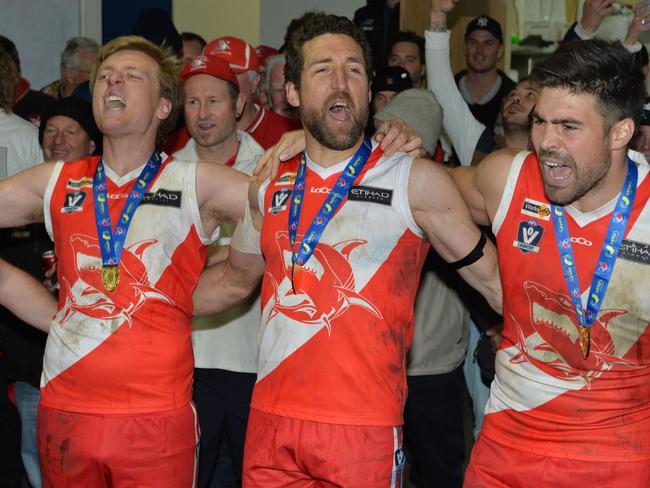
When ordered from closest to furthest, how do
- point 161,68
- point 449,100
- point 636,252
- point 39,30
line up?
point 636,252 → point 161,68 → point 449,100 → point 39,30

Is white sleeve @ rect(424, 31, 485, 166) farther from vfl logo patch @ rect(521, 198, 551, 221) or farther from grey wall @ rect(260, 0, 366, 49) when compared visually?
grey wall @ rect(260, 0, 366, 49)

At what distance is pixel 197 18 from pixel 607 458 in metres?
7.48

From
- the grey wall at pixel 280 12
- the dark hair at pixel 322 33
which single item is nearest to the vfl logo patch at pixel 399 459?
the dark hair at pixel 322 33

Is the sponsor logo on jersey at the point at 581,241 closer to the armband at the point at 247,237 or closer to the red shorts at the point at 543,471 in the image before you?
the red shorts at the point at 543,471

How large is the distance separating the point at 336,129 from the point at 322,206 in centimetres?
27

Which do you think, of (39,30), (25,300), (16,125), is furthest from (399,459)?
(39,30)

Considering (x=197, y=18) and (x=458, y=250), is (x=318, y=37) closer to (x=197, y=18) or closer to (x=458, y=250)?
(x=458, y=250)

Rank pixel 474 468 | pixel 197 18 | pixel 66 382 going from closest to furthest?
pixel 474 468, pixel 66 382, pixel 197 18

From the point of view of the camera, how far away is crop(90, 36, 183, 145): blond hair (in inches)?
151

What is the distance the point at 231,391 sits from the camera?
14.4ft

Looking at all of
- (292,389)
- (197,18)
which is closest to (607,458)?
(292,389)

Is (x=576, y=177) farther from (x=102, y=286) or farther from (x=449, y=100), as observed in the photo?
(x=449, y=100)

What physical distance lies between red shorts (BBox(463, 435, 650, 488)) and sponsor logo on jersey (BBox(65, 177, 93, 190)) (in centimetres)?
172

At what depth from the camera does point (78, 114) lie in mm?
4742
